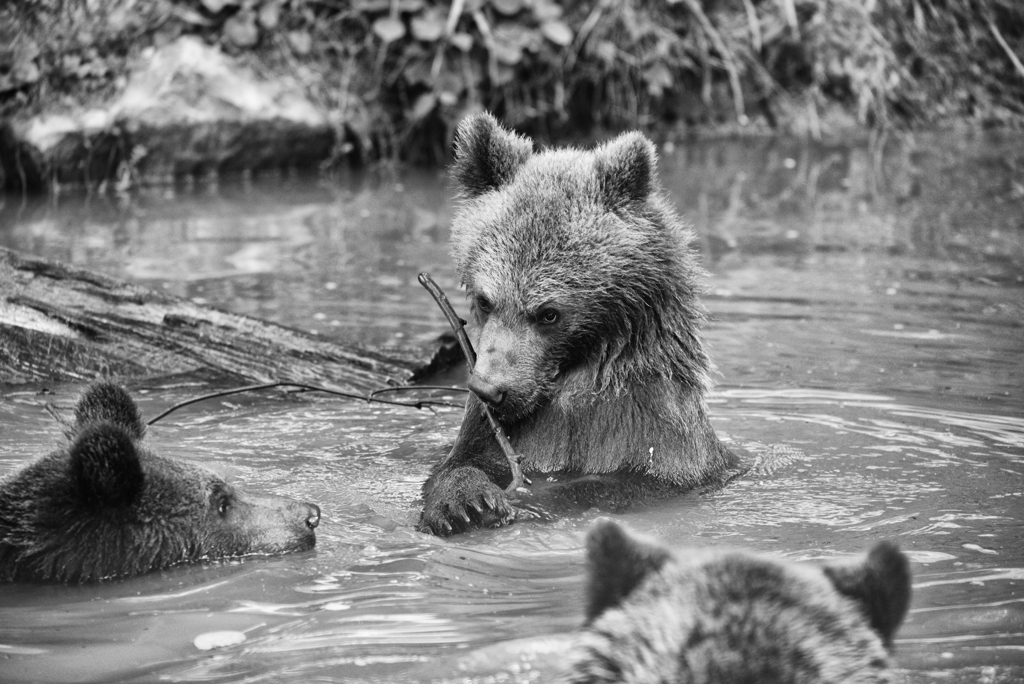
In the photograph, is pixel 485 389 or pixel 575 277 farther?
pixel 575 277

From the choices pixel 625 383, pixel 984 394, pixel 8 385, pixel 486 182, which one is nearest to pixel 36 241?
pixel 8 385

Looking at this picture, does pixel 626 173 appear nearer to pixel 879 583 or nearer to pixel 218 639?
pixel 218 639

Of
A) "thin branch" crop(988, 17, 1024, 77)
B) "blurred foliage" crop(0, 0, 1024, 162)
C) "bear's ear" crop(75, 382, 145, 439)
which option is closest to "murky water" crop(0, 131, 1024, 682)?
"bear's ear" crop(75, 382, 145, 439)

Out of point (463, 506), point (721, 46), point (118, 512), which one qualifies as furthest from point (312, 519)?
point (721, 46)

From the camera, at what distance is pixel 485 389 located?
6.00 meters

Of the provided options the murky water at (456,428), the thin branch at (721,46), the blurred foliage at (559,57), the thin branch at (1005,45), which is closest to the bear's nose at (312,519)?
the murky water at (456,428)

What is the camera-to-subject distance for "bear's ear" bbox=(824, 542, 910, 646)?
9.05ft

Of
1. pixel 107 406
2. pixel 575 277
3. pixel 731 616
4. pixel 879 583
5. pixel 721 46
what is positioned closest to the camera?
pixel 731 616

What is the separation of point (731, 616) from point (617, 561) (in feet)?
1.01

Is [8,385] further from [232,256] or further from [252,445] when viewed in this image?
[232,256]

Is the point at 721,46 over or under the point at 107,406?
over

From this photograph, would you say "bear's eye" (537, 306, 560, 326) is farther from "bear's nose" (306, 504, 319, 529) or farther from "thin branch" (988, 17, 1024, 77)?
"thin branch" (988, 17, 1024, 77)

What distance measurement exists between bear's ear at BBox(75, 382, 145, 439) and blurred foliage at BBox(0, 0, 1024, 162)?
1239 cm

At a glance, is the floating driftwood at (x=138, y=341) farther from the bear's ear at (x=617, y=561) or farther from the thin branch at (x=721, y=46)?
the thin branch at (x=721, y=46)
